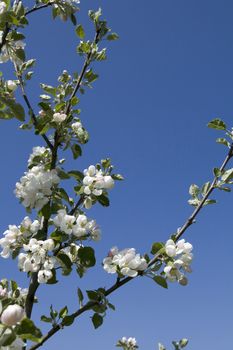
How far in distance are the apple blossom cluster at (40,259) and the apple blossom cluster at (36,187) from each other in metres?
0.24

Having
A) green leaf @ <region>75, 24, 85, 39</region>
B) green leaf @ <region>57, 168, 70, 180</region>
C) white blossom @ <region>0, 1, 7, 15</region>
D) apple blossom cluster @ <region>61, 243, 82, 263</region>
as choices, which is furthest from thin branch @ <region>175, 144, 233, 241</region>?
white blossom @ <region>0, 1, 7, 15</region>

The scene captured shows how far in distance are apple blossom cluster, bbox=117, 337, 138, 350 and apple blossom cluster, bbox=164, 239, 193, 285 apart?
270 cm

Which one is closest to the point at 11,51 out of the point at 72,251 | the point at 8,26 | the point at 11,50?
the point at 11,50

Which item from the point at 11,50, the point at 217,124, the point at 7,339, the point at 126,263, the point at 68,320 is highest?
the point at 11,50

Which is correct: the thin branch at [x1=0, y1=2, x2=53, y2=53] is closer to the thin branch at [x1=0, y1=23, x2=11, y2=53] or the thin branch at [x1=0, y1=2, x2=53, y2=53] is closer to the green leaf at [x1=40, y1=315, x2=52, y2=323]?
the thin branch at [x1=0, y1=23, x2=11, y2=53]

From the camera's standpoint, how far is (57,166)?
3.21m

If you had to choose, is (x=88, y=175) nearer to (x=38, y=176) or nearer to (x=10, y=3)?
(x=38, y=176)

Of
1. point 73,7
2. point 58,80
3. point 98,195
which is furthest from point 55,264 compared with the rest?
point 73,7

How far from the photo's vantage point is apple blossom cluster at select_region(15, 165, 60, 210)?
2859mm

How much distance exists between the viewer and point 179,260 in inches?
109

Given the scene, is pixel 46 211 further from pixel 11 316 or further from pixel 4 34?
pixel 11 316

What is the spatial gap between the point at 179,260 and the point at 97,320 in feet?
1.98

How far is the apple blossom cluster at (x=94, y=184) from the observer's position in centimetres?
302

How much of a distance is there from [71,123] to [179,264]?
1.17m
